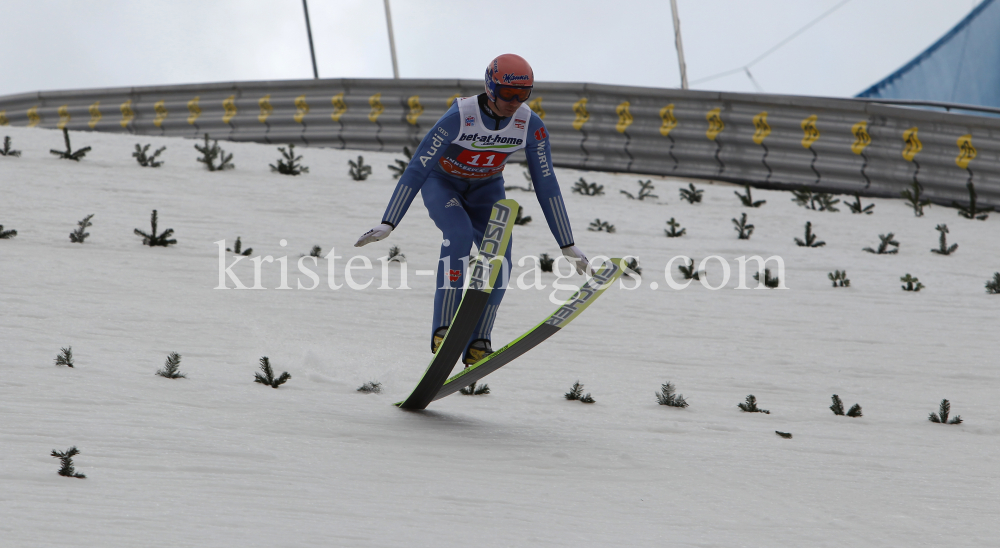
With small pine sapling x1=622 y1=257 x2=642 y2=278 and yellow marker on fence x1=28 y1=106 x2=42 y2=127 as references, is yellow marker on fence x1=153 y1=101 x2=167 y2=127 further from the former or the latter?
small pine sapling x1=622 y1=257 x2=642 y2=278

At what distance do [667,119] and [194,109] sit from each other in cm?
907

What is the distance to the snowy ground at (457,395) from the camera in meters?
3.13

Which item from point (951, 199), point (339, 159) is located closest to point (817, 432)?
point (951, 199)

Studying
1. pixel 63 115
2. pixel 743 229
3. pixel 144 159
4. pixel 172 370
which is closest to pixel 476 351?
pixel 172 370

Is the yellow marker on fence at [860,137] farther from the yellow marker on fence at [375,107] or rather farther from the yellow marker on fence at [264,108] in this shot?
the yellow marker on fence at [264,108]

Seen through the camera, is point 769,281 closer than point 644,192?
Yes

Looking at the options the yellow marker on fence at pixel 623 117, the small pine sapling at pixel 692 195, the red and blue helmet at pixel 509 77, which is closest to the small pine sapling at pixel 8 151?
the yellow marker on fence at pixel 623 117

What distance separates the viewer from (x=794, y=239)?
10367 millimetres

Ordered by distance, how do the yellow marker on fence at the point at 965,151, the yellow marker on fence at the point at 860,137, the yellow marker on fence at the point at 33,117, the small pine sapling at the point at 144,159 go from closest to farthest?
the small pine sapling at the point at 144,159, the yellow marker on fence at the point at 965,151, the yellow marker on fence at the point at 860,137, the yellow marker on fence at the point at 33,117

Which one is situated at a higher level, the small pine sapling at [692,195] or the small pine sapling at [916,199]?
the small pine sapling at [692,195]

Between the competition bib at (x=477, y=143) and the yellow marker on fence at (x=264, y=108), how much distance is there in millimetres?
12150

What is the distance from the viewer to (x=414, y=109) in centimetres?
1551

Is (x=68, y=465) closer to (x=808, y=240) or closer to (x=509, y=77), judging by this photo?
(x=509, y=77)

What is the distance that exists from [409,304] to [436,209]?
257 centimetres
